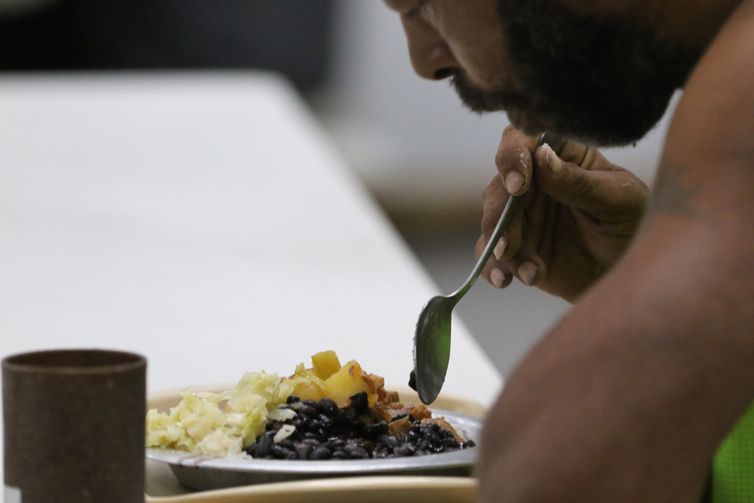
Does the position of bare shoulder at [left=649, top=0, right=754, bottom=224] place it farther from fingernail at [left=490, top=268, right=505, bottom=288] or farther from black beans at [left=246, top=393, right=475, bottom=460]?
fingernail at [left=490, top=268, right=505, bottom=288]

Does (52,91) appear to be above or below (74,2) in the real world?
below

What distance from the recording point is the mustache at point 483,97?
2.78 feet

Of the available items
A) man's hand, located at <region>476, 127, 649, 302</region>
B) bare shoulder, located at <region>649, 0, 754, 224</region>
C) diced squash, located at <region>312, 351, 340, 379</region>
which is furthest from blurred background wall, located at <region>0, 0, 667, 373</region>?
bare shoulder, located at <region>649, 0, 754, 224</region>

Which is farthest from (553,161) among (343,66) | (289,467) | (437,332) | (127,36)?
(343,66)

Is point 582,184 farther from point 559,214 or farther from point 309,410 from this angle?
point 309,410

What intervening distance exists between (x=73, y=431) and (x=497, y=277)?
16.8 inches

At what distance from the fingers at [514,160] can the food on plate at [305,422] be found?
7.2 inches

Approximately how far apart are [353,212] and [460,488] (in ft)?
4.69

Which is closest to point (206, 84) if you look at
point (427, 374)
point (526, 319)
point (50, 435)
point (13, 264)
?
point (526, 319)

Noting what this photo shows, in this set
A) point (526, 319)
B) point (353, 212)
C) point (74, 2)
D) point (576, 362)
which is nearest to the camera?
point (576, 362)

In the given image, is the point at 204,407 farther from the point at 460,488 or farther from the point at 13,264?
the point at 13,264

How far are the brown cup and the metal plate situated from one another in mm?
59

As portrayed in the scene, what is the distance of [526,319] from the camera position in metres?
4.10

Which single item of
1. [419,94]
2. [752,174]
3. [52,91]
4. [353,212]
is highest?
[419,94]
